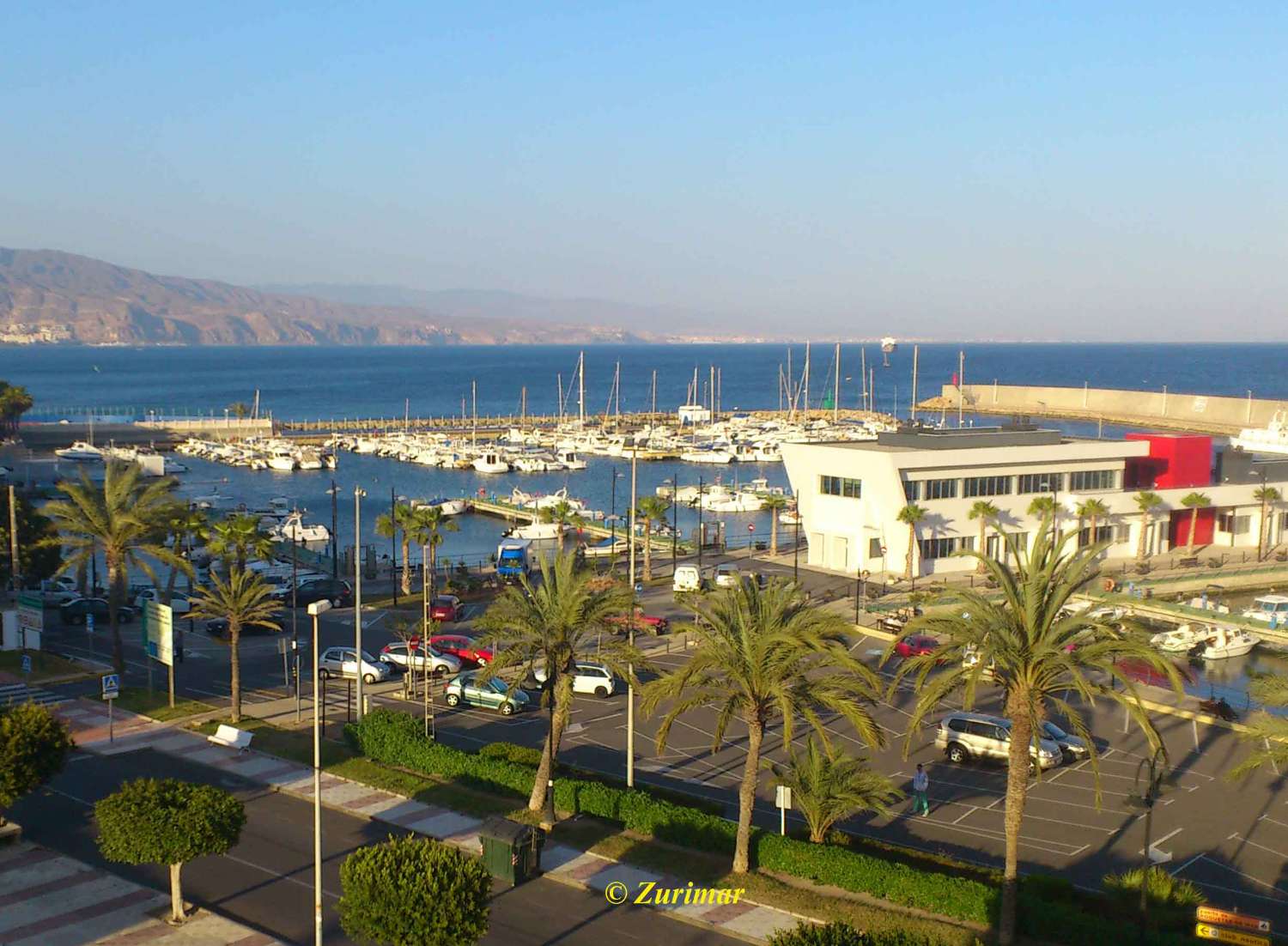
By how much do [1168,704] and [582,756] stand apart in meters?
16.6

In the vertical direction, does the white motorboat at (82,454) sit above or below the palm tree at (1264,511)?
below

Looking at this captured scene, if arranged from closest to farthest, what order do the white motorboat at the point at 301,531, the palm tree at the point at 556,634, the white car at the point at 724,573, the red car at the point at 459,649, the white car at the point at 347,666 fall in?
the palm tree at the point at 556,634, the white car at the point at 347,666, the red car at the point at 459,649, the white car at the point at 724,573, the white motorboat at the point at 301,531

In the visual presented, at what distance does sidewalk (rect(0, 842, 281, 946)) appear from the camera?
18125 mm

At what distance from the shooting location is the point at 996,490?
52562 mm

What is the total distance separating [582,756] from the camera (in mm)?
28141

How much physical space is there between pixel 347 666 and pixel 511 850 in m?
16.3

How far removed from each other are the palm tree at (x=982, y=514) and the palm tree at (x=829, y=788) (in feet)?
93.9

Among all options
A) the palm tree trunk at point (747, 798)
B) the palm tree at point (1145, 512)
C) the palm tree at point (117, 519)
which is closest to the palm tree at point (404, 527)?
the palm tree at point (117, 519)

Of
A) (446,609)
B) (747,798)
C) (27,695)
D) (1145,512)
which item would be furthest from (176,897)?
(1145,512)

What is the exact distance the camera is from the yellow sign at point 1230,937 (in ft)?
56.7

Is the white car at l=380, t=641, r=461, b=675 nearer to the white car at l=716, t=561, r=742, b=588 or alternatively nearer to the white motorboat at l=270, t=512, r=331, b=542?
the white car at l=716, t=561, r=742, b=588

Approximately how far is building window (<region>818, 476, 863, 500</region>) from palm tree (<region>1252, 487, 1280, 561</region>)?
2012 centimetres

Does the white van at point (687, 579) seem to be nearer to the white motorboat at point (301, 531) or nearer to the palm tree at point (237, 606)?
the palm tree at point (237, 606)

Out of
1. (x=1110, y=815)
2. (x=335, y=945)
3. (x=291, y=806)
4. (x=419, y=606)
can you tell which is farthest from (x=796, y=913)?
(x=419, y=606)
